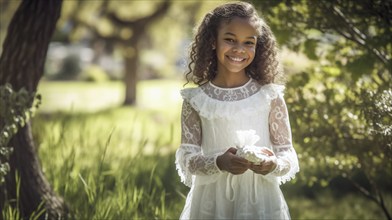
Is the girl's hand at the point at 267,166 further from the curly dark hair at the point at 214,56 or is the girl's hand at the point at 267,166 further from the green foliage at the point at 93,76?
the green foliage at the point at 93,76

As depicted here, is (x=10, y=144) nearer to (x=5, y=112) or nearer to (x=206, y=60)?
(x=5, y=112)

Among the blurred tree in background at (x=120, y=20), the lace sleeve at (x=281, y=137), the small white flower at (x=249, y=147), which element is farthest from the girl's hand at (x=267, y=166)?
the blurred tree in background at (x=120, y=20)

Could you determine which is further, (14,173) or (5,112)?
(14,173)

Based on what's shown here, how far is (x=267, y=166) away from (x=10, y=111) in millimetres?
1780

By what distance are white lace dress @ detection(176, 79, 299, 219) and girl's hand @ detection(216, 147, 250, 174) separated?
0.48 ft

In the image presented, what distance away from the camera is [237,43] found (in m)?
2.69

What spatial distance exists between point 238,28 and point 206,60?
0.28 metres

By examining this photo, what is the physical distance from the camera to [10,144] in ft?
13.1

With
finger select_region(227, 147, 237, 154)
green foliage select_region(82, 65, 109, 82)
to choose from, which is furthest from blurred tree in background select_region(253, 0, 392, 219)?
green foliage select_region(82, 65, 109, 82)

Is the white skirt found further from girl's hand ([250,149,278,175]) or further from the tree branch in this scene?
the tree branch

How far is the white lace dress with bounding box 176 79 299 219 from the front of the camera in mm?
2654

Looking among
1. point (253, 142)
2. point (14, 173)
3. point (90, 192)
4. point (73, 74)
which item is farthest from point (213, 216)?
point (73, 74)

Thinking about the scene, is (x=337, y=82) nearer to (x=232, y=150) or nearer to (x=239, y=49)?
(x=239, y=49)

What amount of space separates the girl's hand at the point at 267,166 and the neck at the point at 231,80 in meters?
0.40
